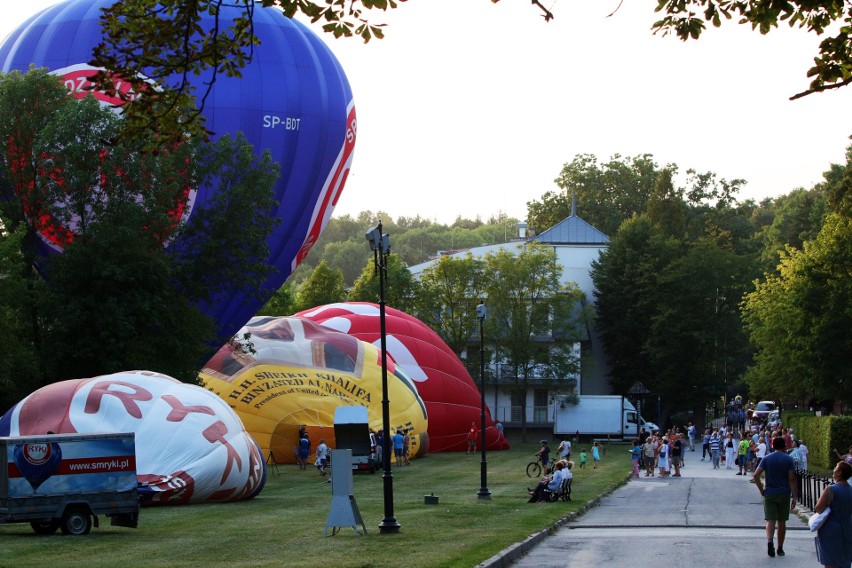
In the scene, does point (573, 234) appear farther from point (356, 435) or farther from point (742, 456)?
point (356, 435)

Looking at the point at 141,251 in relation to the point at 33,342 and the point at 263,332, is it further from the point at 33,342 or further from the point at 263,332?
the point at 263,332

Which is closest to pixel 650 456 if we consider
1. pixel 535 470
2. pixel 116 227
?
pixel 535 470

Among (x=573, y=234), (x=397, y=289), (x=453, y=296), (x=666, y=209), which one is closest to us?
(x=453, y=296)

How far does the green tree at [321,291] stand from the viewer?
84.9 m

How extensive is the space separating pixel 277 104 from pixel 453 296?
3482 centimetres

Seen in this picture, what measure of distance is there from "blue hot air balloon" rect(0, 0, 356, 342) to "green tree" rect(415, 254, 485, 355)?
30.0 metres

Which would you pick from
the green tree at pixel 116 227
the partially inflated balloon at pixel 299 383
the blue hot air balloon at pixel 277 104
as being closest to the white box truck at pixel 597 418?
the partially inflated balloon at pixel 299 383

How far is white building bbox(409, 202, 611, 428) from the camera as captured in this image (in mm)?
78188

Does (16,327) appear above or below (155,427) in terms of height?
above

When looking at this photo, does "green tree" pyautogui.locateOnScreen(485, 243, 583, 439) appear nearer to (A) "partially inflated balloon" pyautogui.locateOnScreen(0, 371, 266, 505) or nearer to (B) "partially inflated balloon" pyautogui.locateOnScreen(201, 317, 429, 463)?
(B) "partially inflated balloon" pyautogui.locateOnScreen(201, 317, 429, 463)

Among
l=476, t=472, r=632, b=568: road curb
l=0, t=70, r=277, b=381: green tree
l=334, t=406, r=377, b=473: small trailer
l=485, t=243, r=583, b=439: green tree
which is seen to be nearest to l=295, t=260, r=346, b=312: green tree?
l=485, t=243, r=583, b=439: green tree

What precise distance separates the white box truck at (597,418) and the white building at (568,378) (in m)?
1.19

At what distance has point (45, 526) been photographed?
21.5 meters

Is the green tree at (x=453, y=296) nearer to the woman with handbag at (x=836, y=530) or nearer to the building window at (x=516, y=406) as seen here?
the building window at (x=516, y=406)
